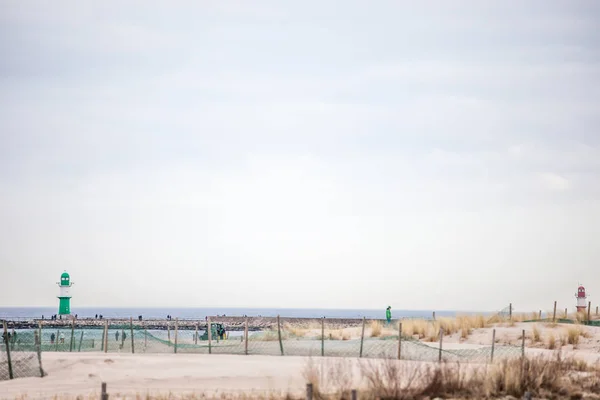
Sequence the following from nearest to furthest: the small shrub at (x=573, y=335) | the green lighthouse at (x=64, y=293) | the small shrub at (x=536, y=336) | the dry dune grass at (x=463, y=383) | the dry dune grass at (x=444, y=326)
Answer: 1. the dry dune grass at (x=463, y=383)
2. the small shrub at (x=573, y=335)
3. the small shrub at (x=536, y=336)
4. the dry dune grass at (x=444, y=326)
5. the green lighthouse at (x=64, y=293)

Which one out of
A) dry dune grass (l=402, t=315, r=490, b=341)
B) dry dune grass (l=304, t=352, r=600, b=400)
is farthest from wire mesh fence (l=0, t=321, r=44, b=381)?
dry dune grass (l=402, t=315, r=490, b=341)

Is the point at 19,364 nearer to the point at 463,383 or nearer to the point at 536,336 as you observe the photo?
the point at 463,383

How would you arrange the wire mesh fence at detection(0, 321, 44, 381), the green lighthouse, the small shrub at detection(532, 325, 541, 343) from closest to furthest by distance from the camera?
the wire mesh fence at detection(0, 321, 44, 381) < the small shrub at detection(532, 325, 541, 343) < the green lighthouse

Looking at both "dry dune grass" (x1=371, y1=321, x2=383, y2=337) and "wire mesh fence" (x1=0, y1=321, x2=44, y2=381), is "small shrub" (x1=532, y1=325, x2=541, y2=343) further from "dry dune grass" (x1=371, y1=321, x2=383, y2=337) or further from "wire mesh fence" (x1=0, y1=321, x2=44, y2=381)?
"wire mesh fence" (x1=0, y1=321, x2=44, y2=381)

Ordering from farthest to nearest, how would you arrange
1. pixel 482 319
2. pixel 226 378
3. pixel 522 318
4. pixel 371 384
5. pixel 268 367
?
1. pixel 522 318
2. pixel 482 319
3. pixel 268 367
4. pixel 226 378
5. pixel 371 384

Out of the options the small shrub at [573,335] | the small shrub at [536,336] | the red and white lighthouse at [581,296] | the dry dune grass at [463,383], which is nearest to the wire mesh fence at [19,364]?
the dry dune grass at [463,383]

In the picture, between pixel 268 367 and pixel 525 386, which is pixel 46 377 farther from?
pixel 525 386

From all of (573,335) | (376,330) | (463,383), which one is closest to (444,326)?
(376,330)

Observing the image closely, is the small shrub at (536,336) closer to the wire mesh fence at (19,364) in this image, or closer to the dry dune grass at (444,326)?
the dry dune grass at (444,326)

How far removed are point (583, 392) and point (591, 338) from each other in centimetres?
1965

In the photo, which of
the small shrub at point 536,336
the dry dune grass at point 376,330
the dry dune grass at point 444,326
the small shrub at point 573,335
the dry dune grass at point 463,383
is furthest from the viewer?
the dry dune grass at point 444,326

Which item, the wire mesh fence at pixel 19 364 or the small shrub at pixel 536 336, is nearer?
the wire mesh fence at pixel 19 364

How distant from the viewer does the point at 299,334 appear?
50812mm

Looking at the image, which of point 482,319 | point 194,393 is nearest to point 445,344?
point 482,319
